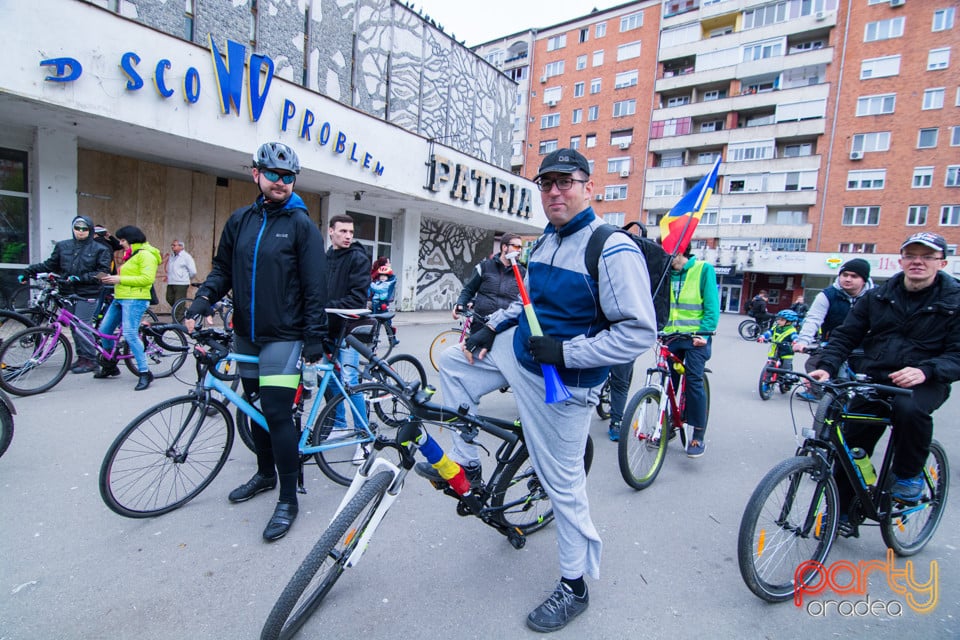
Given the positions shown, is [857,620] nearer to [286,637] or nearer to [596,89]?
[286,637]

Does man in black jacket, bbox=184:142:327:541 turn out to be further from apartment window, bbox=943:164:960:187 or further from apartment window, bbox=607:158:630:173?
apartment window, bbox=607:158:630:173

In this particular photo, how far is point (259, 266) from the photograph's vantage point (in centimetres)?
272

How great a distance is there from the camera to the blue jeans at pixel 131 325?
551 centimetres

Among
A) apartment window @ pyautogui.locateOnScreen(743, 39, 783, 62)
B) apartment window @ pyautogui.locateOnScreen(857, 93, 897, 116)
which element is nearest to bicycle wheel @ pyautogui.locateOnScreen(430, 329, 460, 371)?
apartment window @ pyautogui.locateOnScreen(857, 93, 897, 116)

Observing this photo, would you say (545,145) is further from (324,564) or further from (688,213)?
(324,564)

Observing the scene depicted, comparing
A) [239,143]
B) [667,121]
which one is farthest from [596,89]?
[239,143]

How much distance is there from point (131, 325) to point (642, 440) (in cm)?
574

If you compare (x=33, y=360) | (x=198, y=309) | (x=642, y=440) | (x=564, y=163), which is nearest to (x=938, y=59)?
(x=642, y=440)

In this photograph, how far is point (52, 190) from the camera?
322 inches

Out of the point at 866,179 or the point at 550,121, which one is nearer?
the point at 866,179

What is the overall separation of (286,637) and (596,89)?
4776 centimetres

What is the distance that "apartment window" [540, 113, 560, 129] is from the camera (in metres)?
45.0

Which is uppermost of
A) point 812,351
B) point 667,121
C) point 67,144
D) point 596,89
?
point 596,89

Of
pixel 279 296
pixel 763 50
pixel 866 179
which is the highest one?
pixel 763 50
